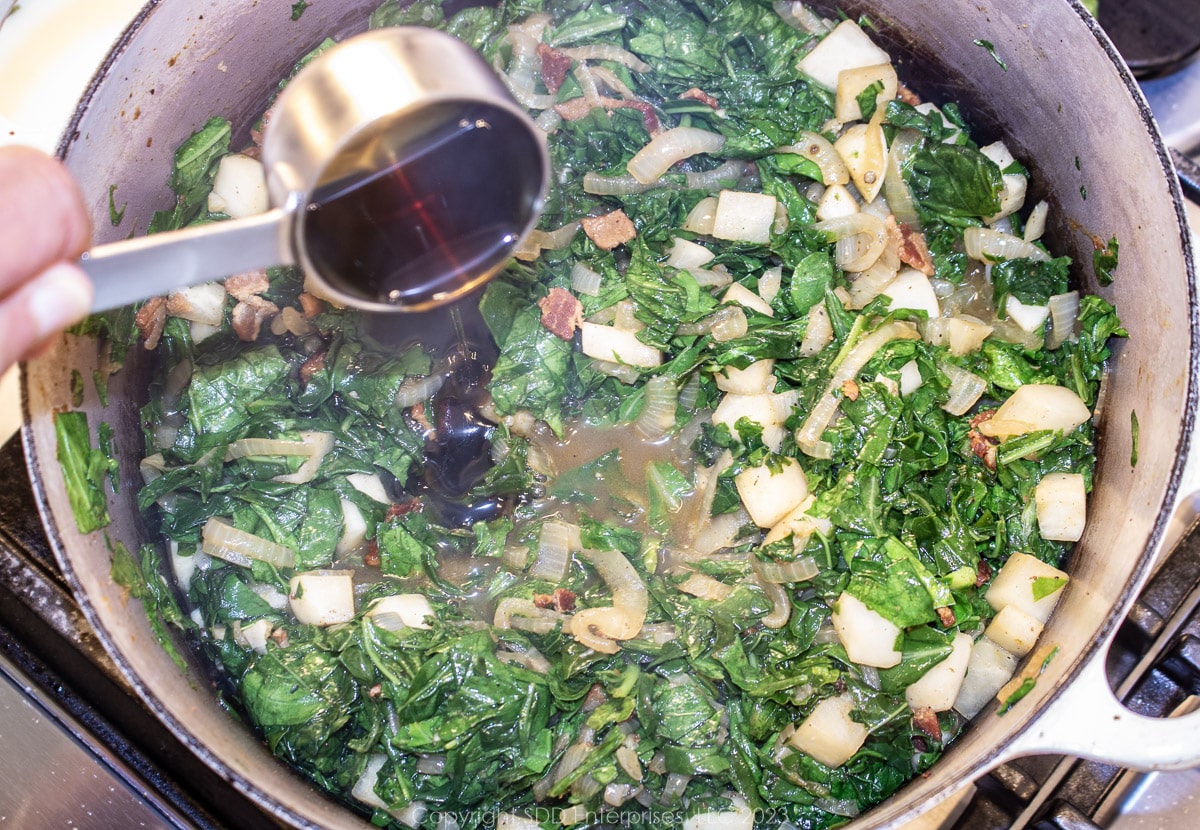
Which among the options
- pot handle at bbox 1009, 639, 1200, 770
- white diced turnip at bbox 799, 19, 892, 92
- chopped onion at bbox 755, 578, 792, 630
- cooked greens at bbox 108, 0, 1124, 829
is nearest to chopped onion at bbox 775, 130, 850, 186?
cooked greens at bbox 108, 0, 1124, 829

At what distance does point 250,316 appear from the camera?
351 cm

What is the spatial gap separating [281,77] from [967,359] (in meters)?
3.09

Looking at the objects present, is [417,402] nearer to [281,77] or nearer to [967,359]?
[281,77]

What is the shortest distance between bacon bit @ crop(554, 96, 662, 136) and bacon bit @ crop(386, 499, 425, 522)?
1760mm

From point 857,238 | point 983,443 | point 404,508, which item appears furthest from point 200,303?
point 983,443

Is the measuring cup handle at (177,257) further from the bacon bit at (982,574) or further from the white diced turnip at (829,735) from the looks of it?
the bacon bit at (982,574)

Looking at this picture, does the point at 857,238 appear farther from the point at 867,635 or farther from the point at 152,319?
the point at 152,319

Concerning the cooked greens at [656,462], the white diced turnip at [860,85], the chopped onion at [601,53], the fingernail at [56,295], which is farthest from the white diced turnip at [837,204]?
the fingernail at [56,295]

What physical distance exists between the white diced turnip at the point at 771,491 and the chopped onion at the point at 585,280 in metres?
1.00

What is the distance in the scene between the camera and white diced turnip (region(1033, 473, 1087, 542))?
317 centimetres

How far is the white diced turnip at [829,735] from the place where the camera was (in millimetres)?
3062

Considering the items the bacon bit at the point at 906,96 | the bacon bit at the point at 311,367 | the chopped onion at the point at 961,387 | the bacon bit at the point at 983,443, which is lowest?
the bacon bit at the point at 311,367

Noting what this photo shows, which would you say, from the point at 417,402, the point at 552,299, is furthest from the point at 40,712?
the point at 552,299

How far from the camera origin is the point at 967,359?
3.44 meters
